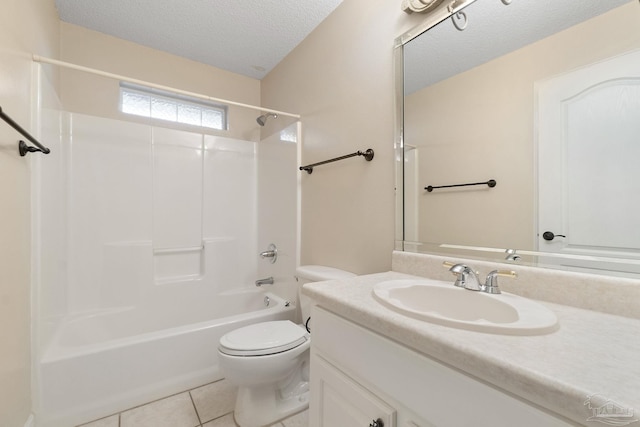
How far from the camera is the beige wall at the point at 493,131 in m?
0.80

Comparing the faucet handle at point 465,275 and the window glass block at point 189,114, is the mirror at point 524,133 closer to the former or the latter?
the faucet handle at point 465,275

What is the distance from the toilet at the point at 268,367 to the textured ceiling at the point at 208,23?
168 cm

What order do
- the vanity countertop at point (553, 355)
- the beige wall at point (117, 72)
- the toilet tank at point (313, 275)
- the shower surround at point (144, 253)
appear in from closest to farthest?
the vanity countertop at point (553, 355)
the shower surround at point (144, 253)
the toilet tank at point (313, 275)
the beige wall at point (117, 72)

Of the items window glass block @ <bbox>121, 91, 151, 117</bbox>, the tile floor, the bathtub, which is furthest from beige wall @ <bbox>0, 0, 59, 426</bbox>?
window glass block @ <bbox>121, 91, 151, 117</bbox>

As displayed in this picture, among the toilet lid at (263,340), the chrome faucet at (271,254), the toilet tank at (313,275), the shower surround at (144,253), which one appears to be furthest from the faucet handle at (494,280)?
the chrome faucet at (271,254)

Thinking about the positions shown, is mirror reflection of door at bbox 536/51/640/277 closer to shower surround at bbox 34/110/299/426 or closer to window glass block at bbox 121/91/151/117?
shower surround at bbox 34/110/299/426

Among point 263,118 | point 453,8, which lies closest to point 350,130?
point 453,8

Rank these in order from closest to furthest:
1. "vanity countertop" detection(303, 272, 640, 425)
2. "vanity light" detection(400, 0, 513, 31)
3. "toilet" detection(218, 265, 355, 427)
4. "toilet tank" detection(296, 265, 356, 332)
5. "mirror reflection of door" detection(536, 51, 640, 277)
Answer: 1. "vanity countertop" detection(303, 272, 640, 425)
2. "mirror reflection of door" detection(536, 51, 640, 277)
3. "vanity light" detection(400, 0, 513, 31)
4. "toilet" detection(218, 265, 355, 427)
5. "toilet tank" detection(296, 265, 356, 332)

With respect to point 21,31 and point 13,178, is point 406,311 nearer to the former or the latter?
point 13,178

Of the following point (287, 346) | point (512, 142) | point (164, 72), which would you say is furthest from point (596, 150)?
point (164, 72)

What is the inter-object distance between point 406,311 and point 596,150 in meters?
0.73

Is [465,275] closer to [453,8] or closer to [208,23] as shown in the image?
[453,8]

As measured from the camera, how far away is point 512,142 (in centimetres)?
96

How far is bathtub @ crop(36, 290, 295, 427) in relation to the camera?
130cm
